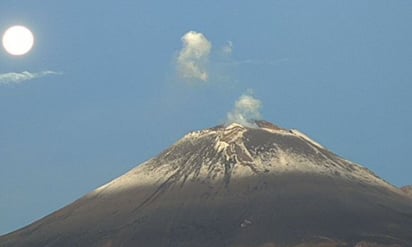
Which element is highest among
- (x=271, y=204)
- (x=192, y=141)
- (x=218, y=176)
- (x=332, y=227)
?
(x=192, y=141)

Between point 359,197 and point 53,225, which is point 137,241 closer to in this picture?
point 53,225

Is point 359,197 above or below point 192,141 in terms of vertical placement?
below

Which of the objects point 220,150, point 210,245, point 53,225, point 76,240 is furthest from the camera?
point 220,150

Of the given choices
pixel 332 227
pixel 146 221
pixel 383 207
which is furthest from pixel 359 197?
pixel 146 221

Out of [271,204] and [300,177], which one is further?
[300,177]

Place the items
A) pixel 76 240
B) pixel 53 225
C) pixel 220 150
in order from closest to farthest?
pixel 76 240
pixel 53 225
pixel 220 150

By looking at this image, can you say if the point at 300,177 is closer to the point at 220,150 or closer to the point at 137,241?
the point at 220,150

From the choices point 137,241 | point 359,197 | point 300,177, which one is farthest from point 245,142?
point 137,241
